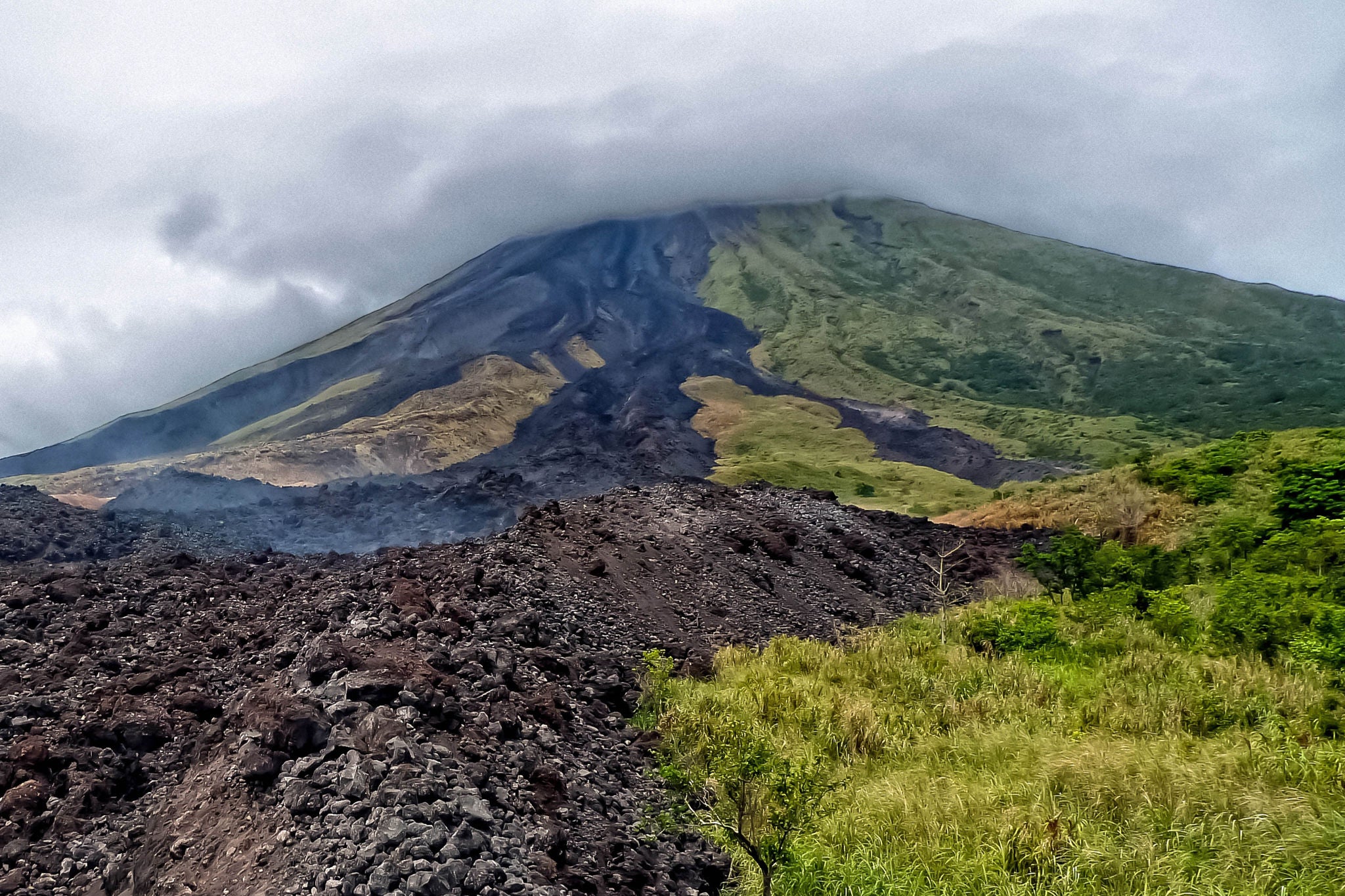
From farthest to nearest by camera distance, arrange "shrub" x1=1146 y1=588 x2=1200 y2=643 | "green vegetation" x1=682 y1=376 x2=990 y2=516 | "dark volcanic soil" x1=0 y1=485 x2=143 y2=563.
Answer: "green vegetation" x1=682 y1=376 x2=990 y2=516, "dark volcanic soil" x1=0 y1=485 x2=143 y2=563, "shrub" x1=1146 y1=588 x2=1200 y2=643

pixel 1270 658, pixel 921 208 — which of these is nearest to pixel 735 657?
pixel 1270 658

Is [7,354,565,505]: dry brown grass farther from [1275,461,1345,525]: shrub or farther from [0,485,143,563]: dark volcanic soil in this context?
[1275,461,1345,525]: shrub

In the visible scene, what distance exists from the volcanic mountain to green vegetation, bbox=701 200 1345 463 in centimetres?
34

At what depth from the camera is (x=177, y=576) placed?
12844mm

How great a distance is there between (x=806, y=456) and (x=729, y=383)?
20.6 meters

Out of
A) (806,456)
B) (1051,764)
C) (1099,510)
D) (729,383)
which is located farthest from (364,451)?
(1051,764)

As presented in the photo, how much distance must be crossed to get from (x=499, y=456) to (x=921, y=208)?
91.7 metres

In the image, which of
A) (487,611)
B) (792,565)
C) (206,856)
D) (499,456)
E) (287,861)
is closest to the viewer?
(287,861)

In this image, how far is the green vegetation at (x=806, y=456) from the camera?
125 feet

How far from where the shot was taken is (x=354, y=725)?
18.6ft

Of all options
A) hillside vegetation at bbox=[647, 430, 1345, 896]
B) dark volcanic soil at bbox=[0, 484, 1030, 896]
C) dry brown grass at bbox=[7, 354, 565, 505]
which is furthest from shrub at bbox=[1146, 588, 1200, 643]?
dry brown grass at bbox=[7, 354, 565, 505]

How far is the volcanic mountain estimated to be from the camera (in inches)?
1647

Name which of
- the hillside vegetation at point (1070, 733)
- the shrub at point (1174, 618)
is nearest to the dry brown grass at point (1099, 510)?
the hillside vegetation at point (1070, 733)

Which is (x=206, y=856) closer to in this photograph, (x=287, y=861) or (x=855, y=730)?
(x=287, y=861)
